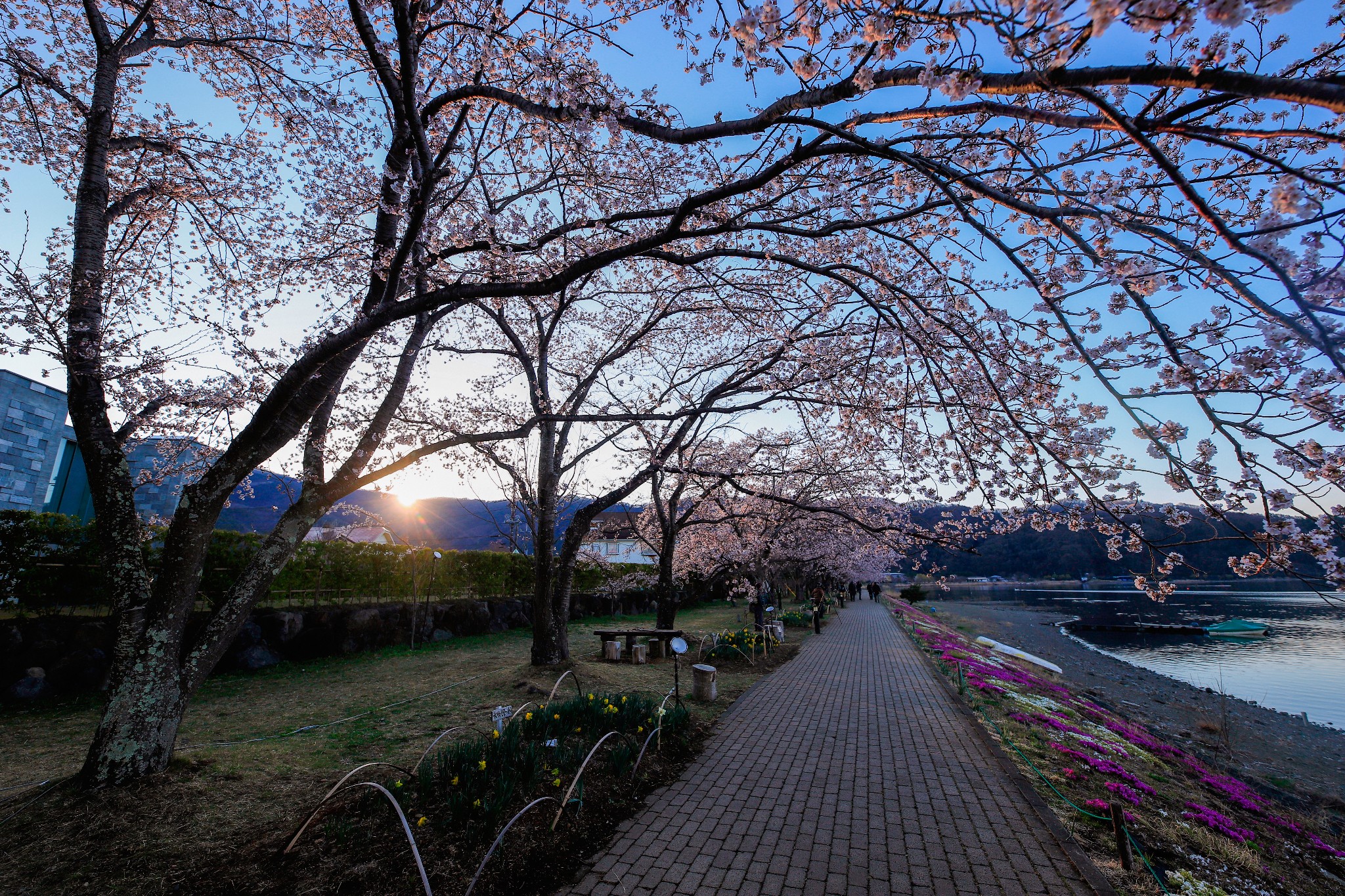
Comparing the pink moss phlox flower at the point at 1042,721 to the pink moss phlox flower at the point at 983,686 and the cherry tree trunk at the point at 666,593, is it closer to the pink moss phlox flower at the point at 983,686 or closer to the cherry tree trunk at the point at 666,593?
the pink moss phlox flower at the point at 983,686

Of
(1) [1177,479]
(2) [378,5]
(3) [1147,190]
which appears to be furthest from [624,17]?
(1) [1177,479]

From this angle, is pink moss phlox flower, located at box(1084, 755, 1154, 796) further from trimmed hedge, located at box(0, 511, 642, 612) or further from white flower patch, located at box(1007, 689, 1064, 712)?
trimmed hedge, located at box(0, 511, 642, 612)

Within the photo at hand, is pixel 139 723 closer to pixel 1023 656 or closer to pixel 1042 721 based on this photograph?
pixel 1042 721

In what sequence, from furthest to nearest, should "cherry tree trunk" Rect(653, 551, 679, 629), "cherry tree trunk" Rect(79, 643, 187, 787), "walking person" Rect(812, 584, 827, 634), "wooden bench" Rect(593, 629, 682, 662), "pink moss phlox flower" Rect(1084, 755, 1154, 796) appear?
1. "walking person" Rect(812, 584, 827, 634)
2. "cherry tree trunk" Rect(653, 551, 679, 629)
3. "wooden bench" Rect(593, 629, 682, 662)
4. "pink moss phlox flower" Rect(1084, 755, 1154, 796)
5. "cherry tree trunk" Rect(79, 643, 187, 787)

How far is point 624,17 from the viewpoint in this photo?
4336 mm

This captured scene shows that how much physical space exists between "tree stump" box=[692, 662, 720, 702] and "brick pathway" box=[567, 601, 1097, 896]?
899mm

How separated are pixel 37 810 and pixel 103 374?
374 cm

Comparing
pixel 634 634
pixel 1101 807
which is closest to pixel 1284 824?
pixel 1101 807

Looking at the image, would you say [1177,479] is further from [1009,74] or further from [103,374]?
[103,374]

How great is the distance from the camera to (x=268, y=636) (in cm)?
1133

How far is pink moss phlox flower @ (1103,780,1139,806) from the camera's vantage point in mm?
5809

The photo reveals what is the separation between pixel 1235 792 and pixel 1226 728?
6.37 meters

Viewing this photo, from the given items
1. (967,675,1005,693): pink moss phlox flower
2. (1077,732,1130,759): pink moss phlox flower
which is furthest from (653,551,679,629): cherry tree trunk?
(1077,732,1130,759): pink moss phlox flower

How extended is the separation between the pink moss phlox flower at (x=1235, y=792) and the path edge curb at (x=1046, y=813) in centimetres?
349
